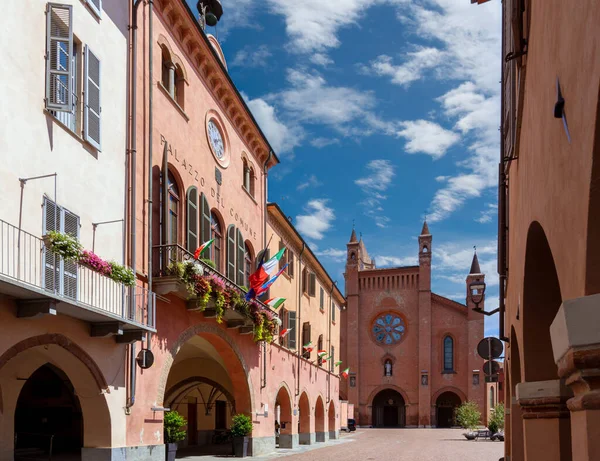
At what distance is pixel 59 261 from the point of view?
450 inches

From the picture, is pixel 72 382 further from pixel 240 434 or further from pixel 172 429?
pixel 240 434

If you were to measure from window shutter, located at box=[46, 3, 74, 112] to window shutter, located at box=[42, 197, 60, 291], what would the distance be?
65.5 inches

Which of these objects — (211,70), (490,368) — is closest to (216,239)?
(211,70)

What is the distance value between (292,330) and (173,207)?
15.1m

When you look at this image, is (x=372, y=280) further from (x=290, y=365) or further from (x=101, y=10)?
(x=101, y=10)

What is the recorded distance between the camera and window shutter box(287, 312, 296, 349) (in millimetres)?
31703

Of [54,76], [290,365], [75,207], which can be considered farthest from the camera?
[290,365]

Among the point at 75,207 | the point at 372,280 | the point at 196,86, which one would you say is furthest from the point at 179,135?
the point at 372,280

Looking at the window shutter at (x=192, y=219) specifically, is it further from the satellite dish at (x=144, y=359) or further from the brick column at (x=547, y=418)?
the brick column at (x=547, y=418)

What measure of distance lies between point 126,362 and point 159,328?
6.90ft

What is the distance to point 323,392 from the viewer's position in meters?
40.6

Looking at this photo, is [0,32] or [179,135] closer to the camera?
[0,32]

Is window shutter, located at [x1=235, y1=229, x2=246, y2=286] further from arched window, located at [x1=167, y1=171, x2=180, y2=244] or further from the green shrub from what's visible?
arched window, located at [x1=167, y1=171, x2=180, y2=244]

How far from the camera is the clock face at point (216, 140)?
2191 centimetres
